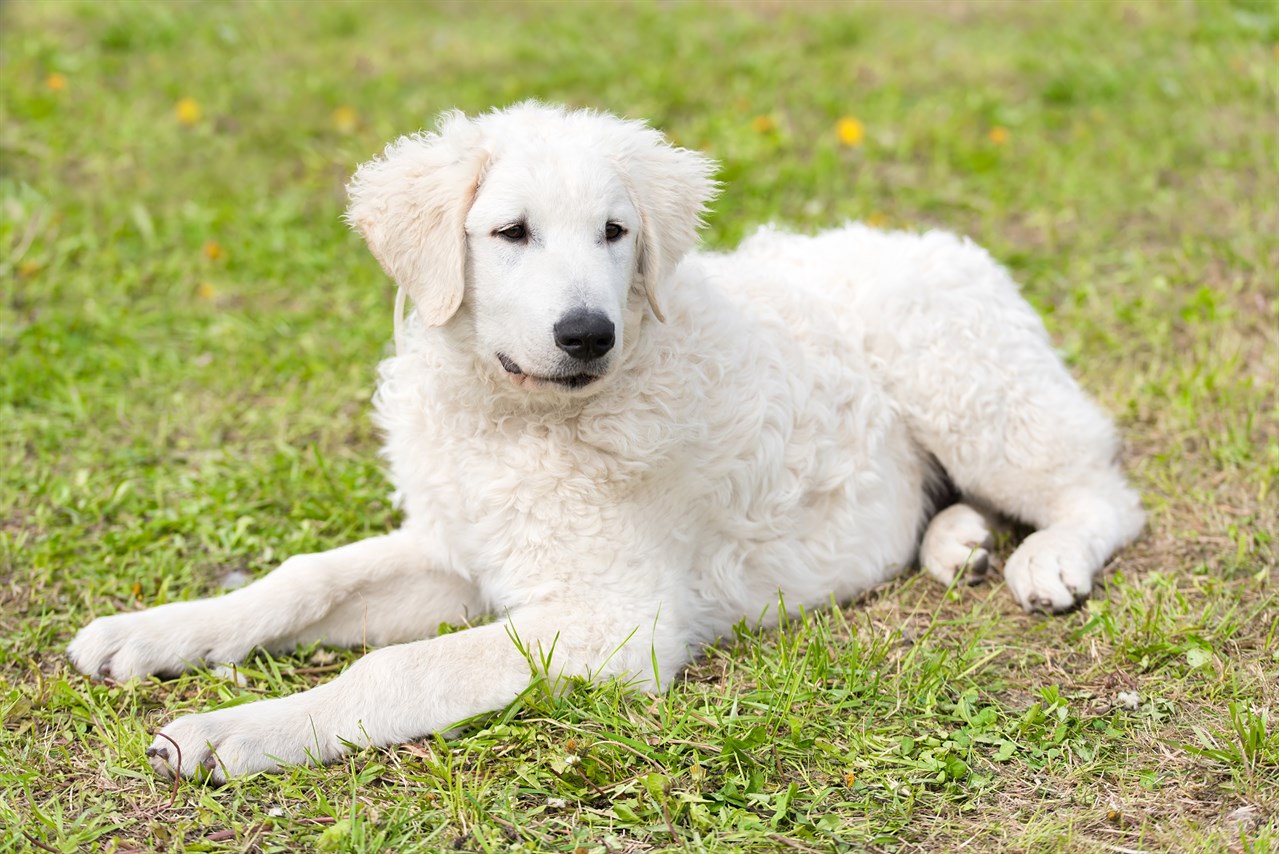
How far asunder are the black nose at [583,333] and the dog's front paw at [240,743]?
1.25m

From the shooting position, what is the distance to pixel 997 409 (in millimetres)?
4512

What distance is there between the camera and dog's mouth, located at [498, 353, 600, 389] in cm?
349

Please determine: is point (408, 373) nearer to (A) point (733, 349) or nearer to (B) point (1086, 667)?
(A) point (733, 349)

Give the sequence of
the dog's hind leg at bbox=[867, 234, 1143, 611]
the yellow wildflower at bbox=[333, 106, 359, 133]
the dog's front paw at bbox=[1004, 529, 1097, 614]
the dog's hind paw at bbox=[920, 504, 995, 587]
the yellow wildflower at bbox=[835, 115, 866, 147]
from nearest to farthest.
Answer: the dog's front paw at bbox=[1004, 529, 1097, 614]
the dog's hind paw at bbox=[920, 504, 995, 587]
the dog's hind leg at bbox=[867, 234, 1143, 611]
the yellow wildflower at bbox=[835, 115, 866, 147]
the yellow wildflower at bbox=[333, 106, 359, 133]

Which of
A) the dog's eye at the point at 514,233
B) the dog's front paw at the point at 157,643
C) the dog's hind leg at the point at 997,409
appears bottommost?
the dog's front paw at the point at 157,643

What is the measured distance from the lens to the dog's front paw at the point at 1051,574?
13.5ft

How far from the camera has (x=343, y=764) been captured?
3363 millimetres

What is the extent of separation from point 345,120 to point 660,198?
4.36m

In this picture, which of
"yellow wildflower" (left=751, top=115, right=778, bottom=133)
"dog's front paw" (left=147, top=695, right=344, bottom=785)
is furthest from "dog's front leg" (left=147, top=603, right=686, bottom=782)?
"yellow wildflower" (left=751, top=115, right=778, bottom=133)

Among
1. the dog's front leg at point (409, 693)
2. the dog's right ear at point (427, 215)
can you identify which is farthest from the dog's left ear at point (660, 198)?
the dog's front leg at point (409, 693)

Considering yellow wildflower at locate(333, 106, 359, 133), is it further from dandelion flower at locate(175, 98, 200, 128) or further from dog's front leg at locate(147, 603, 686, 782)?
dog's front leg at locate(147, 603, 686, 782)

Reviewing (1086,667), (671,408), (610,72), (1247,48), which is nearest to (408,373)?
(671,408)

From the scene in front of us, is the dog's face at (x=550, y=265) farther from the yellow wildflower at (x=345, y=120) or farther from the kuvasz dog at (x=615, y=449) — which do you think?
the yellow wildflower at (x=345, y=120)

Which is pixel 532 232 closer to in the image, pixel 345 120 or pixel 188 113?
pixel 345 120
